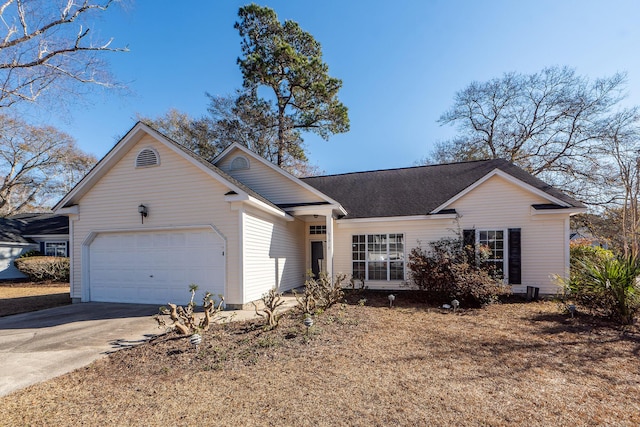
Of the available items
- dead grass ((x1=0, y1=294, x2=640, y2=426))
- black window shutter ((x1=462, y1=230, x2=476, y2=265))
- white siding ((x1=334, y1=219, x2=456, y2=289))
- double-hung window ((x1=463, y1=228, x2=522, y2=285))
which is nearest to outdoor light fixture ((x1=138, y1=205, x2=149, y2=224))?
dead grass ((x1=0, y1=294, x2=640, y2=426))

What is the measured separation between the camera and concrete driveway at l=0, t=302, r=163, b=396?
16.0 ft

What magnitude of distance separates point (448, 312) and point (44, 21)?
47.6ft

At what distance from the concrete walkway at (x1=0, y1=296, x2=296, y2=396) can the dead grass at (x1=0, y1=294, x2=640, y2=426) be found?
50cm

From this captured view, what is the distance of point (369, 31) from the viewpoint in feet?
44.1

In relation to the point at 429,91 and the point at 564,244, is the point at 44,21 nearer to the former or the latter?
the point at 429,91

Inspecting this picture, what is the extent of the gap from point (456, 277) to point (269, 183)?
25.2 ft

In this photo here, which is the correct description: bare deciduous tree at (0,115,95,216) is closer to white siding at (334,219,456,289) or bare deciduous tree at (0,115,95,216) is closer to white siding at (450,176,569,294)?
white siding at (334,219,456,289)

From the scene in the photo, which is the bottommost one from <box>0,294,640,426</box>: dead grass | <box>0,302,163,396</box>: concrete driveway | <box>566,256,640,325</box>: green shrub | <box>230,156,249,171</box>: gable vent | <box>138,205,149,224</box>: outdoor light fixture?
<box>0,302,163,396</box>: concrete driveway

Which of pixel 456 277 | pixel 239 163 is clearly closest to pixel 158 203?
pixel 239 163

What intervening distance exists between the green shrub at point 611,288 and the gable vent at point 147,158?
481 inches

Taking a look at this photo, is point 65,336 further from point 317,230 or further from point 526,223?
point 526,223

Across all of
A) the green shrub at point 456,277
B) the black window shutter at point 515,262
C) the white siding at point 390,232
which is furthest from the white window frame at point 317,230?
the black window shutter at point 515,262

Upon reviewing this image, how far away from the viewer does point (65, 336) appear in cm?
661

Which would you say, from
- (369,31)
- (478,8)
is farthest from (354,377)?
(369,31)
